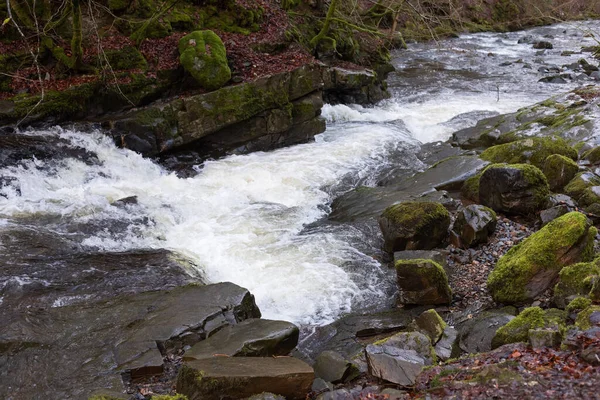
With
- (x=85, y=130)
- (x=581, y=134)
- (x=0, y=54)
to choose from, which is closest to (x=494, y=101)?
(x=581, y=134)

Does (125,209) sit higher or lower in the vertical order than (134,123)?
lower

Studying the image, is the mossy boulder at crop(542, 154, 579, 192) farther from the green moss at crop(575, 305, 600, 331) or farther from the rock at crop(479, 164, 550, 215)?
the green moss at crop(575, 305, 600, 331)

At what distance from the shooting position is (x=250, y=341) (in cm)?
526

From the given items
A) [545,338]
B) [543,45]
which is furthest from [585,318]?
[543,45]

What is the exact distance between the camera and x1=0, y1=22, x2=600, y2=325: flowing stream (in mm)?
7391

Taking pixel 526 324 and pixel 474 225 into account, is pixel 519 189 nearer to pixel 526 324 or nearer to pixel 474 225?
pixel 474 225

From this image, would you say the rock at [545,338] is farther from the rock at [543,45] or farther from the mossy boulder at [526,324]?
the rock at [543,45]

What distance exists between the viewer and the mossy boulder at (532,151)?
392 inches

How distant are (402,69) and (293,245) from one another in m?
17.9

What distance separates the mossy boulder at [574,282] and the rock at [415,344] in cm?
155

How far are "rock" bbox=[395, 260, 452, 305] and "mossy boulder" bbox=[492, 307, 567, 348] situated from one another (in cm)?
147

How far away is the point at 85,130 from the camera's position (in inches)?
424

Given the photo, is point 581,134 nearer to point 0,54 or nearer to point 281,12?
point 281,12

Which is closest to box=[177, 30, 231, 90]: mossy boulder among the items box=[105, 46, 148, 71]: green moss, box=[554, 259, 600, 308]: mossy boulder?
box=[105, 46, 148, 71]: green moss
